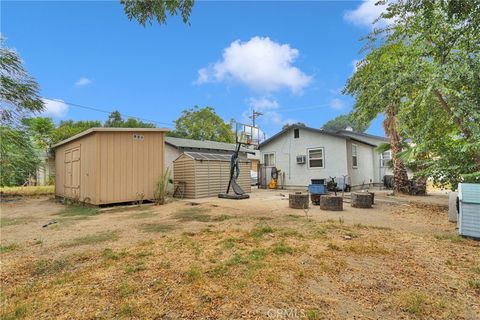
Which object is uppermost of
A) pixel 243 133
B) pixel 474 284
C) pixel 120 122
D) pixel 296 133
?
pixel 120 122

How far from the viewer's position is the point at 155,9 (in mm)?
3393

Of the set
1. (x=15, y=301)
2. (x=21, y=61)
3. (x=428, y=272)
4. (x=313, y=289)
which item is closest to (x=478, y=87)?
(x=428, y=272)

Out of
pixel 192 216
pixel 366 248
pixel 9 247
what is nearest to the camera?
pixel 366 248

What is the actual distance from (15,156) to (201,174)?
360 inches

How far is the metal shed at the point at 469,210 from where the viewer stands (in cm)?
418

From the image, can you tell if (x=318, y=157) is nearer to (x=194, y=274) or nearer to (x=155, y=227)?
(x=155, y=227)

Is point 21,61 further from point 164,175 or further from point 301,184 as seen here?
point 301,184

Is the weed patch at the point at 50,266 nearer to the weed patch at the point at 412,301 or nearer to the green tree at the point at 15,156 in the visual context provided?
the weed patch at the point at 412,301

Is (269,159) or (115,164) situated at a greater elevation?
(269,159)

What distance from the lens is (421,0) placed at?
416cm

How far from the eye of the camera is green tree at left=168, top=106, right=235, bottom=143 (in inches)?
1271

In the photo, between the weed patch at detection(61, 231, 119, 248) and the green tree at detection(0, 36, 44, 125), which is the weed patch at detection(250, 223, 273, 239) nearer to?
the weed patch at detection(61, 231, 119, 248)

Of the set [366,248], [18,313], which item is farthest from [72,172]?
[366,248]

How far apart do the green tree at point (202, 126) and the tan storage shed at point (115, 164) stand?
2216cm
